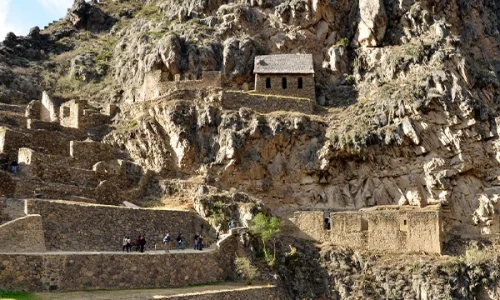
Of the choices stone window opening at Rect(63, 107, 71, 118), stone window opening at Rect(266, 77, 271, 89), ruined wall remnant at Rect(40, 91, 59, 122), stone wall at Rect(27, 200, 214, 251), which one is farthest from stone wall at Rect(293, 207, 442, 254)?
ruined wall remnant at Rect(40, 91, 59, 122)

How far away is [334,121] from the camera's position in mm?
41594

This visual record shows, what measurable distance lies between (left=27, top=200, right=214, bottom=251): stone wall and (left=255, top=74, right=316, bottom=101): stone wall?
45.8ft

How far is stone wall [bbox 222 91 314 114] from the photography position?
42094 millimetres

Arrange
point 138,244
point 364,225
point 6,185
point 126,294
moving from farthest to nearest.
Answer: point 364,225 → point 6,185 → point 138,244 → point 126,294

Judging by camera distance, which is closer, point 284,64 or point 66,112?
point 66,112

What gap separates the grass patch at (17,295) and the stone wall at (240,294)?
15.2 ft

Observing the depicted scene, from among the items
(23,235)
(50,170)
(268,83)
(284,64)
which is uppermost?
(284,64)

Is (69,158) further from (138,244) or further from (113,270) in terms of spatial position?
(113,270)

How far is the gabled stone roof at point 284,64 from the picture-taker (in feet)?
145

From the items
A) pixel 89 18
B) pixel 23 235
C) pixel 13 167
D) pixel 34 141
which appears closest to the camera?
pixel 23 235

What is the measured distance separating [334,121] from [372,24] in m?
9.56

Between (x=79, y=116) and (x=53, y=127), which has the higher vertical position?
(x=79, y=116)

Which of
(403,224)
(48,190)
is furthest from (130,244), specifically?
(403,224)

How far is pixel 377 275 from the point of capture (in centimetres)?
3400
